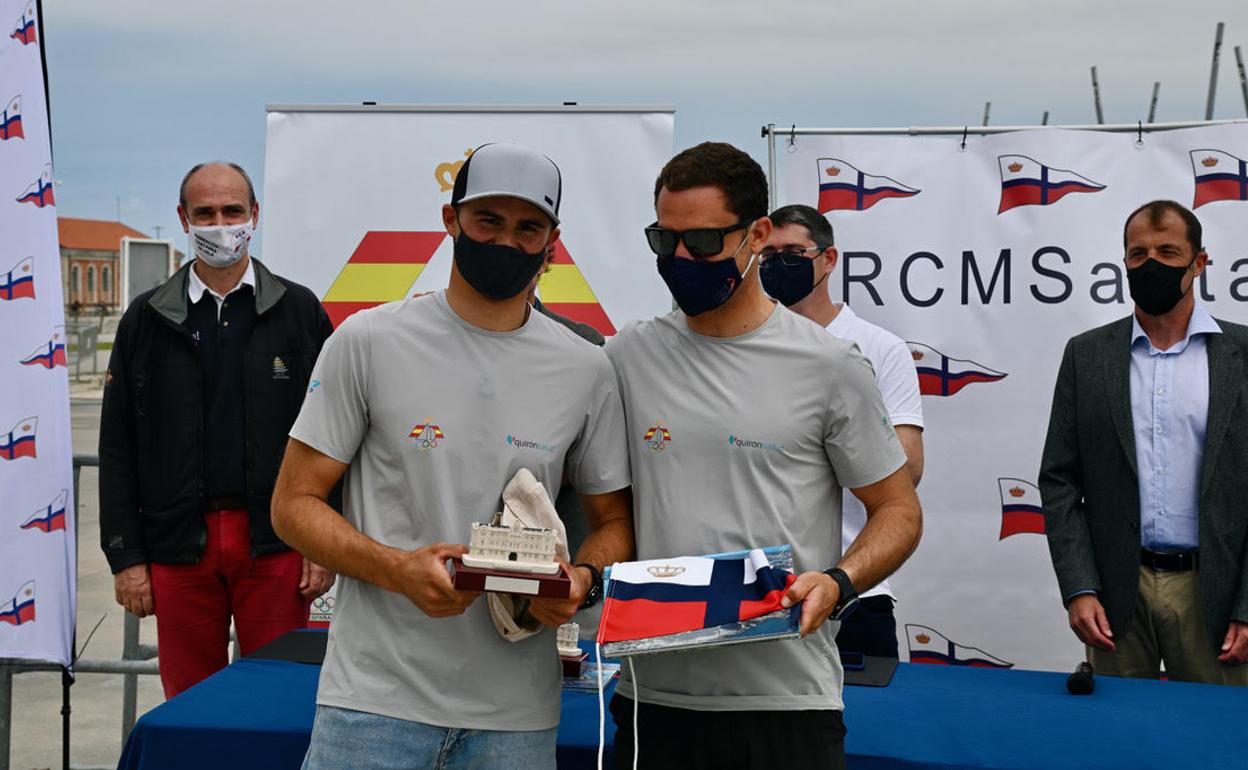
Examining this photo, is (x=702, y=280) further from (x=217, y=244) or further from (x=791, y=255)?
(x=217, y=244)

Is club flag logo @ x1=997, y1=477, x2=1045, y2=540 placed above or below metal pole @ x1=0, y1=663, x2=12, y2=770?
above

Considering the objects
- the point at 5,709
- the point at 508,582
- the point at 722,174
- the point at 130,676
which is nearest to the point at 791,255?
the point at 722,174

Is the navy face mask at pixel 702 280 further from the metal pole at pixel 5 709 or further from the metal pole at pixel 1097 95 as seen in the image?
the metal pole at pixel 1097 95

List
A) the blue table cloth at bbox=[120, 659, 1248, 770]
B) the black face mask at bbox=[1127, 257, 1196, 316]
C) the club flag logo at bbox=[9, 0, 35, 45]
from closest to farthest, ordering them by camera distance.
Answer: the blue table cloth at bbox=[120, 659, 1248, 770], the black face mask at bbox=[1127, 257, 1196, 316], the club flag logo at bbox=[9, 0, 35, 45]

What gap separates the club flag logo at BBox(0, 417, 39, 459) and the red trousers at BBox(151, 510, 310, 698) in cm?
64

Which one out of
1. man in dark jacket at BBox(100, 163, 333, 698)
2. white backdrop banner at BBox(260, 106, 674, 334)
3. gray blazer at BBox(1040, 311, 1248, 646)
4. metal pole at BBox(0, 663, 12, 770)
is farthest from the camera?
white backdrop banner at BBox(260, 106, 674, 334)

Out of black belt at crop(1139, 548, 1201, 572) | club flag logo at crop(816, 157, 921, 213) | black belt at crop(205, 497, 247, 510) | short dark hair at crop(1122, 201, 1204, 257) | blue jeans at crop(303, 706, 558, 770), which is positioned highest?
club flag logo at crop(816, 157, 921, 213)

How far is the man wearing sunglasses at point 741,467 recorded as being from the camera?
7.00ft

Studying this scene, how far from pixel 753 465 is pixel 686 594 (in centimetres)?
27

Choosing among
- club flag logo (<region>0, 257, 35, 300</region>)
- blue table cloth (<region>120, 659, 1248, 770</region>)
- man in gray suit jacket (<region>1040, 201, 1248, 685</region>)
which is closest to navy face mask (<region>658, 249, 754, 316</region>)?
blue table cloth (<region>120, 659, 1248, 770</region>)

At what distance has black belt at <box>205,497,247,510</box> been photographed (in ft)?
12.4

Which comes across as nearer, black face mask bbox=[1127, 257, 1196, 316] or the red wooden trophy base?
the red wooden trophy base

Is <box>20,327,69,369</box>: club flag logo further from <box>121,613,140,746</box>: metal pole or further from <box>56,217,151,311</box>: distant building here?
Result: <box>56,217,151,311</box>: distant building

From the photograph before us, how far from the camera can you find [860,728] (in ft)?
8.71
